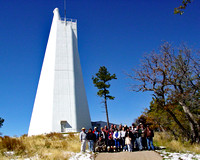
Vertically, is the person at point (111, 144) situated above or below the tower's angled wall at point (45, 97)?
below

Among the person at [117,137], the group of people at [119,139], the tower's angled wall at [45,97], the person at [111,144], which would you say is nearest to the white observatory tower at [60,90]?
the tower's angled wall at [45,97]

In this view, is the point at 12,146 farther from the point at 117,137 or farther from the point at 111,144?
the point at 117,137

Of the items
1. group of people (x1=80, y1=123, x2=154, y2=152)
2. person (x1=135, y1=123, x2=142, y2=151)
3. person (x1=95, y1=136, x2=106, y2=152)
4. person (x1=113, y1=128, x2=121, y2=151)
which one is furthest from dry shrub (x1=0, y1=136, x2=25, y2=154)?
person (x1=135, y1=123, x2=142, y2=151)

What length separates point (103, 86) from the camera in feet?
101

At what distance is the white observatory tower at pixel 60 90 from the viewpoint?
925 inches

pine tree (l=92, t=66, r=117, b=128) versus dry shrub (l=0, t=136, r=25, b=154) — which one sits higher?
pine tree (l=92, t=66, r=117, b=128)

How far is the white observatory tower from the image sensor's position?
23.5 meters

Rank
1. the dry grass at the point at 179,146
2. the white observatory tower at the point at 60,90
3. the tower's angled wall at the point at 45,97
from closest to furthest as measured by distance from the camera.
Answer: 1. the dry grass at the point at 179,146
2. the white observatory tower at the point at 60,90
3. the tower's angled wall at the point at 45,97

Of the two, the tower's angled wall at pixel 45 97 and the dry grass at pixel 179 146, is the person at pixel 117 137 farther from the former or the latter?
the tower's angled wall at pixel 45 97

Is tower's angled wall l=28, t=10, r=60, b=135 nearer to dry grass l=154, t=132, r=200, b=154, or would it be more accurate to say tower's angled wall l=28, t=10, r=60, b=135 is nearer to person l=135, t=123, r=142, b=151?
dry grass l=154, t=132, r=200, b=154

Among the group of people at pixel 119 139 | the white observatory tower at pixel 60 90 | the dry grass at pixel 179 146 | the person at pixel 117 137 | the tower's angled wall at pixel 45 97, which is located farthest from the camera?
the tower's angled wall at pixel 45 97

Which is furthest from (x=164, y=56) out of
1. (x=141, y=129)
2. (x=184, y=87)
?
(x=141, y=129)

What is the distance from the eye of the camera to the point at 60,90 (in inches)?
966

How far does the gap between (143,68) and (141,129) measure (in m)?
4.54
